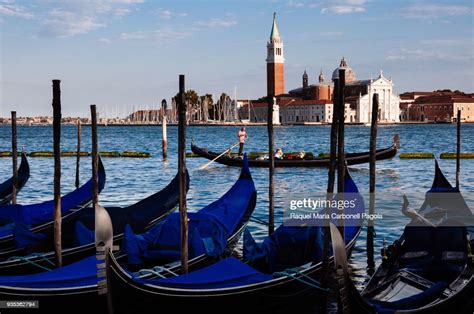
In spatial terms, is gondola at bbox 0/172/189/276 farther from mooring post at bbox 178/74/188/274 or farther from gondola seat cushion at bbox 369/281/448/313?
gondola seat cushion at bbox 369/281/448/313

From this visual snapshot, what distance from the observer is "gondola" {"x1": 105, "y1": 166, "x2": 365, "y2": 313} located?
5137 mm

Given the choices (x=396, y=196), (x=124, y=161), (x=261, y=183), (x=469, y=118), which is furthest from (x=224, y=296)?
(x=469, y=118)

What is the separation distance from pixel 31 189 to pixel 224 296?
12614mm

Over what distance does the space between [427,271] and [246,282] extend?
1.90 meters

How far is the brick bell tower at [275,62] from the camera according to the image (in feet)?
317

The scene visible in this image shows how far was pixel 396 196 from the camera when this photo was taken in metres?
15.0

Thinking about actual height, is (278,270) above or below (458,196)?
below

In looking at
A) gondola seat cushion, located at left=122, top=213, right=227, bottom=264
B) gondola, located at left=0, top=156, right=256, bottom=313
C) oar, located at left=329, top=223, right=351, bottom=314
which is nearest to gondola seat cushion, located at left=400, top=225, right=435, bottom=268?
gondola seat cushion, located at left=122, top=213, right=227, bottom=264

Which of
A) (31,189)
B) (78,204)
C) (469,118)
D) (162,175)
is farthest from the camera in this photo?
(469,118)

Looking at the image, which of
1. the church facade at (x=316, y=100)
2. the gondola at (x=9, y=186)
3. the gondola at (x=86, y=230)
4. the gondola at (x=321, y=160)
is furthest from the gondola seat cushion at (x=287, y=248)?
the church facade at (x=316, y=100)

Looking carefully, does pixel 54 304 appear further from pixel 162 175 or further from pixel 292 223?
pixel 162 175

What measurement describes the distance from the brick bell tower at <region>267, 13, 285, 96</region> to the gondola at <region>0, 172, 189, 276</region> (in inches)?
3470

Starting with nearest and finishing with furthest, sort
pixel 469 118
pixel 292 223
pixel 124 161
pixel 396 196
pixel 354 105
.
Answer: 1. pixel 292 223
2. pixel 396 196
3. pixel 124 161
4. pixel 354 105
5. pixel 469 118

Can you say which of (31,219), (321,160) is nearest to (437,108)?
(321,160)
